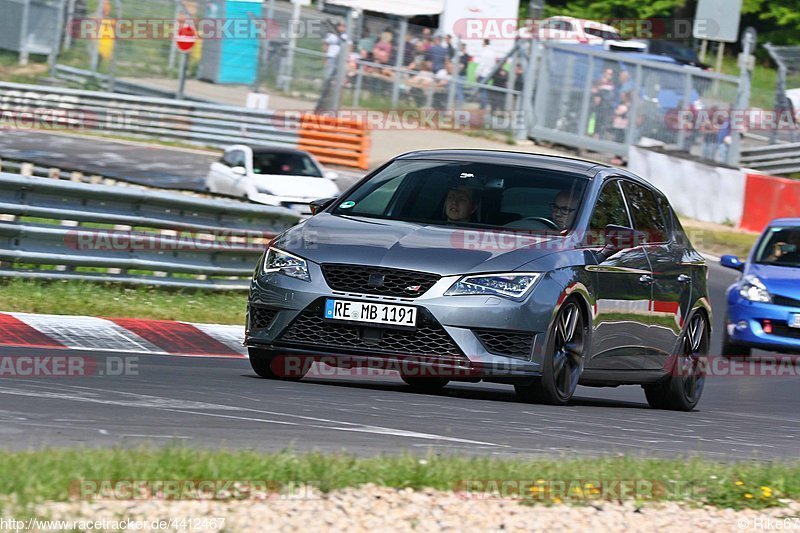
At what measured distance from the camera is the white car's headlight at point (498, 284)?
8352mm

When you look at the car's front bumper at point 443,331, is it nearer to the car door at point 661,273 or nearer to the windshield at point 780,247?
the car door at point 661,273

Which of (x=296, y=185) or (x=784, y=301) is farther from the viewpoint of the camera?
(x=296, y=185)

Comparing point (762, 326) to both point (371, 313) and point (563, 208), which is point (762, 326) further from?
point (371, 313)

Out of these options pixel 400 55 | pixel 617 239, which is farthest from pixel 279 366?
pixel 400 55

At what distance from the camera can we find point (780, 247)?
1634 cm

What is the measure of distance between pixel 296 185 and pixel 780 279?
403 inches

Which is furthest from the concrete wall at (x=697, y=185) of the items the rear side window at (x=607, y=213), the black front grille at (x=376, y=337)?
the black front grille at (x=376, y=337)

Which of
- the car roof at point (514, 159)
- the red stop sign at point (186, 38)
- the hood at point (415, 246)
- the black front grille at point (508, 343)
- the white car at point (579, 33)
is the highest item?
the white car at point (579, 33)

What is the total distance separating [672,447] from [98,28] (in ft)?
90.7

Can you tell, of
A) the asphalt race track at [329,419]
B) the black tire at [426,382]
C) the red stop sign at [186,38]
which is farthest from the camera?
the red stop sign at [186,38]

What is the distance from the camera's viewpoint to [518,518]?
524 centimetres

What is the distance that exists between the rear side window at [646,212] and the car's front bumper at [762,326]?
5.14 meters

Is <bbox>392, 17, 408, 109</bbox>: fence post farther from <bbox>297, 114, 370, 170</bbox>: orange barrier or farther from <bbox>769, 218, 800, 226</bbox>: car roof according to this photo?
<bbox>769, 218, 800, 226</bbox>: car roof
